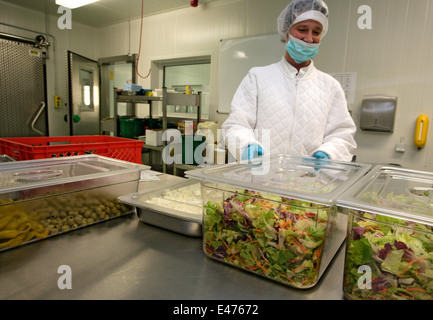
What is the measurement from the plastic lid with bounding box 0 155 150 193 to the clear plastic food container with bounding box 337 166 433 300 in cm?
70

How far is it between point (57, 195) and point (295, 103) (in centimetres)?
128

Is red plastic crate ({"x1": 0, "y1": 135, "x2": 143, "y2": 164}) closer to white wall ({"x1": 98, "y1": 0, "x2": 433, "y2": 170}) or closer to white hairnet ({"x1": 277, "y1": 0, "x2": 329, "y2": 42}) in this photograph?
white hairnet ({"x1": 277, "y1": 0, "x2": 329, "y2": 42})

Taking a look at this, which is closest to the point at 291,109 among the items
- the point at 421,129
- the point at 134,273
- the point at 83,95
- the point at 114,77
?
the point at 134,273

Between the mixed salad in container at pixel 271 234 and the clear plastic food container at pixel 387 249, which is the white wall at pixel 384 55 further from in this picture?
the mixed salad in container at pixel 271 234

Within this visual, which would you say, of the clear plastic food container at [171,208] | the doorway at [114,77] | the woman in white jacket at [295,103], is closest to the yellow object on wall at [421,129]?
the woman in white jacket at [295,103]

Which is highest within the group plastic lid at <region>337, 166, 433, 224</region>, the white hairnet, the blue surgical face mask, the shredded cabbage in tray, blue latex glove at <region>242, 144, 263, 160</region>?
the white hairnet

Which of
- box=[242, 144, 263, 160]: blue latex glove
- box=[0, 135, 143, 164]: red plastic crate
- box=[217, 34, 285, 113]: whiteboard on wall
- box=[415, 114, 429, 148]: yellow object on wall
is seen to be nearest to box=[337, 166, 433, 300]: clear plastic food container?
box=[242, 144, 263, 160]: blue latex glove

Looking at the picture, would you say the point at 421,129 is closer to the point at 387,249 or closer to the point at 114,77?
the point at 387,249

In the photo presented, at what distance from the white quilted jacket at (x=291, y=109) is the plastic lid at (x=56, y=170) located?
2.29ft

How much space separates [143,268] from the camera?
0.66m

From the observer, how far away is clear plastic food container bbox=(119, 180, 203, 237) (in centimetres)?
80

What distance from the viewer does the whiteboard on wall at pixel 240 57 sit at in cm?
305

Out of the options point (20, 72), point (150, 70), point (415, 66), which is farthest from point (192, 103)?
point (20, 72)

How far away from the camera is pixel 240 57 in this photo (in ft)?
10.8
